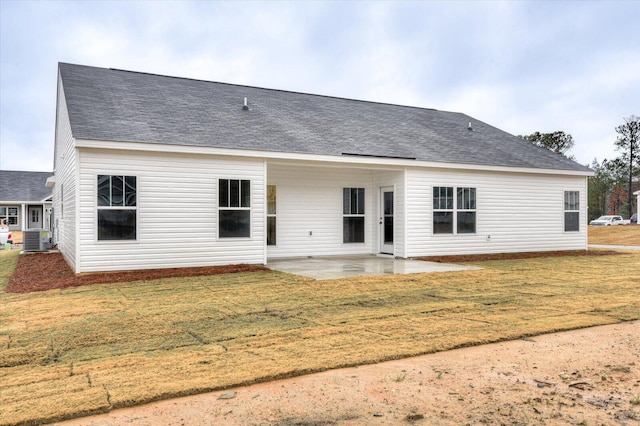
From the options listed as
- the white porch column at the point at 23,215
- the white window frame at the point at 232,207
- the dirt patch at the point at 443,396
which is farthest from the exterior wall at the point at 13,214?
the dirt patch at the point at 443,396

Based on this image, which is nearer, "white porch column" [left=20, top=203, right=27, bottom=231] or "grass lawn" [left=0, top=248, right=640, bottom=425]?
"grass lawn" [left=0, top=248, right=640, bottom=425]

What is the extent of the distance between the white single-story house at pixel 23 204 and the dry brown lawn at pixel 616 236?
34.3 meters

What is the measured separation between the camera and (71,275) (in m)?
10.0

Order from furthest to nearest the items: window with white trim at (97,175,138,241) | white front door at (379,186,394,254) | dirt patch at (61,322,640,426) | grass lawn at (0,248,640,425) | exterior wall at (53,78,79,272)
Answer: white front door at (379,186,394,254) → exterior wall at (53,78,79,272) → window with white trim at (97,175,138,241) → grass lawn at (0,248,640,425) → dirt patch at (61,322,640,426)

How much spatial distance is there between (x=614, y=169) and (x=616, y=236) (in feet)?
108

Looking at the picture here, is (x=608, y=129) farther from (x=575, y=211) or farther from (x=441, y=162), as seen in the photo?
(x=441, y=162)

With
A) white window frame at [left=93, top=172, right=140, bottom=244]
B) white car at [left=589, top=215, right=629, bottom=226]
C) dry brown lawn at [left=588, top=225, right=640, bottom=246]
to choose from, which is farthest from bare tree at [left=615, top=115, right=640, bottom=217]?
white window frame at [left=93, top=172, right=140, bottom=244]

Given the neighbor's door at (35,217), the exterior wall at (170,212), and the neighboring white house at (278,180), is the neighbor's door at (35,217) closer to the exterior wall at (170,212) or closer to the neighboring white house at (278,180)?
the neighboring white house at (278,180)

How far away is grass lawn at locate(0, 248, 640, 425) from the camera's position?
12.5ft

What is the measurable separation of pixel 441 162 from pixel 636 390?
411 inches

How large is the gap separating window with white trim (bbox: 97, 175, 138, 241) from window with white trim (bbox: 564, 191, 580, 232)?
45.2 feet

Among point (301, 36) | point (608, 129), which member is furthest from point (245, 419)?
point (608, 129)

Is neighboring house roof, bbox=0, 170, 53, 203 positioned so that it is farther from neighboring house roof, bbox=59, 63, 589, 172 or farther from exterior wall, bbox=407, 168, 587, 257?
exterior wall, bbox=407, 168, 587, 257

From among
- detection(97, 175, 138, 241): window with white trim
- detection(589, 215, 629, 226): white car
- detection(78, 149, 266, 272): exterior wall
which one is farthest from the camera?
detection(589, 215, 629, 226): white car
